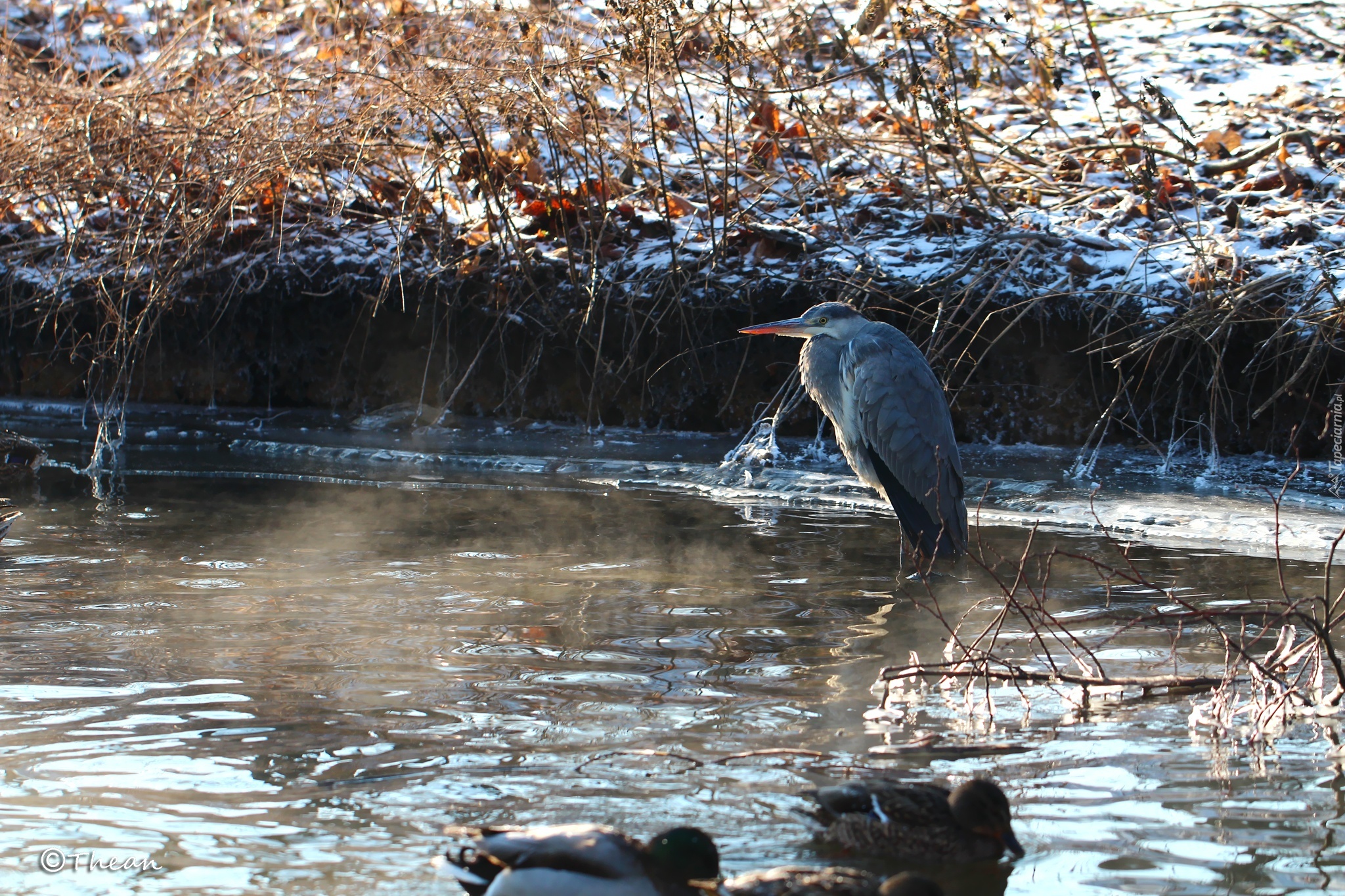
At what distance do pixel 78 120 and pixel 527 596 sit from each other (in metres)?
5.77

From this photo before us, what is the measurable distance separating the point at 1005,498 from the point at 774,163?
401cm

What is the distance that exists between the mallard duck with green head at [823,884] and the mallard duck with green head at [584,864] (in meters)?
0.06

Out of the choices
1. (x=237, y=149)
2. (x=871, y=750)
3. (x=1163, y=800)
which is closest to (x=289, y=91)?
(x=237, y=149)

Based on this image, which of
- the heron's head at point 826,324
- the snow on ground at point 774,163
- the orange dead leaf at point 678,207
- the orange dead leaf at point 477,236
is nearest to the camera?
the heron's head at point 826,324

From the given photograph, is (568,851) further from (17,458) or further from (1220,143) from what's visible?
(1220,143)

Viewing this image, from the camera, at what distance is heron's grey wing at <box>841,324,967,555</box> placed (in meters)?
5.65

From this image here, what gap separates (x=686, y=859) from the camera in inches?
86.0

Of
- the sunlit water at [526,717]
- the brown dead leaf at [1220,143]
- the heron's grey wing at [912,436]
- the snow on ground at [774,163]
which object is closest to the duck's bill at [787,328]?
the heron's grey wing at [912,436]

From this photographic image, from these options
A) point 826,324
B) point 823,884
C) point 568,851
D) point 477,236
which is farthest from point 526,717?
point 477,236

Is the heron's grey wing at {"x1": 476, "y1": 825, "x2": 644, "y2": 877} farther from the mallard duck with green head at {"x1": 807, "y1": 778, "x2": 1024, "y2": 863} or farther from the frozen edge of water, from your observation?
the frozen edge of water

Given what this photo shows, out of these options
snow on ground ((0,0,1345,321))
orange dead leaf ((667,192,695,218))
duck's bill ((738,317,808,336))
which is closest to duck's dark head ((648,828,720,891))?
duck's bill ((738,317,808,336))

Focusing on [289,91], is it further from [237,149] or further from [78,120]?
[78,120]

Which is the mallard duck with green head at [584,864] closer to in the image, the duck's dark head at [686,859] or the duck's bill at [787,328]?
the duck's dark head at [686,859]

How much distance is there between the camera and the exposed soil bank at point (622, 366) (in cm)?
758
